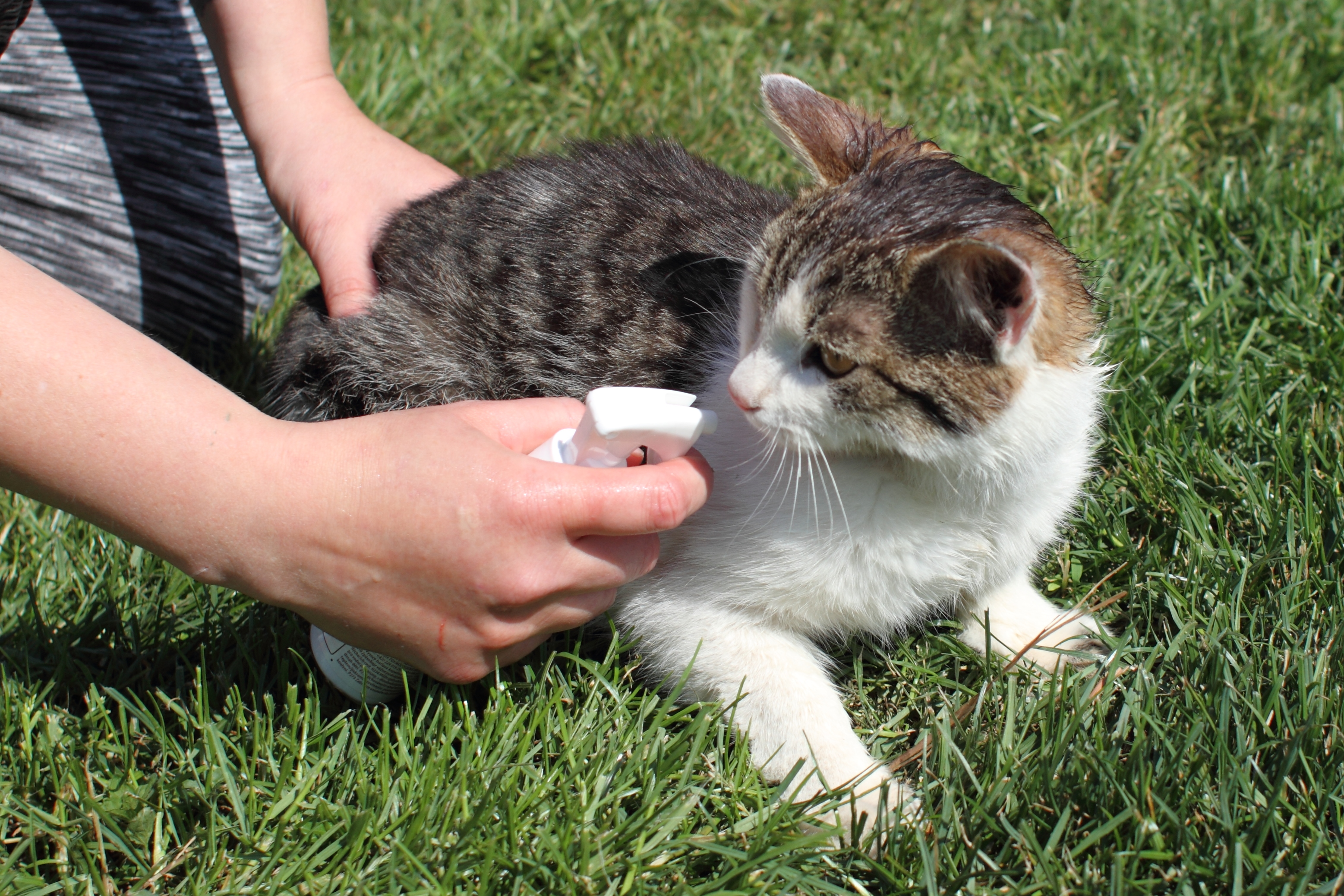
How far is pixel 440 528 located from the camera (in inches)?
55.1

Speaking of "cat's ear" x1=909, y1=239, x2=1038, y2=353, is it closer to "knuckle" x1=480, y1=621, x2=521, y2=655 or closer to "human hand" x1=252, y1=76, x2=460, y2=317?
"knuckle" x1=480, y1=621, x2=521, y2=655

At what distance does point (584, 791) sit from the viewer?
153 cm

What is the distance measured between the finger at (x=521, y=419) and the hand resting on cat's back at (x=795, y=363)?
0.28 meters

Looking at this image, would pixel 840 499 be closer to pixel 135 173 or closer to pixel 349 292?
pixel 349 292

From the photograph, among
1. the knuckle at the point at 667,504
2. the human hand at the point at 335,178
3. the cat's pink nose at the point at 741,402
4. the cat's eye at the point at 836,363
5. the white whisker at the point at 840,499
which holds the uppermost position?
the human hand at the point at 335,178

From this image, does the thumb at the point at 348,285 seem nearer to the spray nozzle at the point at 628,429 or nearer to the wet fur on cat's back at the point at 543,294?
the wet fur on cat's back at the point at 543,294

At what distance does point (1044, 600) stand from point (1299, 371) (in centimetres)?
92

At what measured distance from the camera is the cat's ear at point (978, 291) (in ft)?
4.25

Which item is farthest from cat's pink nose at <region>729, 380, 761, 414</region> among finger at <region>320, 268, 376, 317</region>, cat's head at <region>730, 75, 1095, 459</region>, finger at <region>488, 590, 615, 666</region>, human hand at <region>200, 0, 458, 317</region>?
human hand at <region>200, 0, 458, 317</region>

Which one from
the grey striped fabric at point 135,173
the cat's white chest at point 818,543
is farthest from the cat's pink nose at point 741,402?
the grey striped fabric at point 135,173

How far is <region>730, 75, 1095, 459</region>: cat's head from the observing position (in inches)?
55.4

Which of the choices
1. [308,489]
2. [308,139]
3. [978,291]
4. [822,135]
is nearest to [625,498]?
[308,489]

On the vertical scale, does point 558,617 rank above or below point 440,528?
below

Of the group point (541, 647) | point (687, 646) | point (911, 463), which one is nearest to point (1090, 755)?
point (911, 463)
